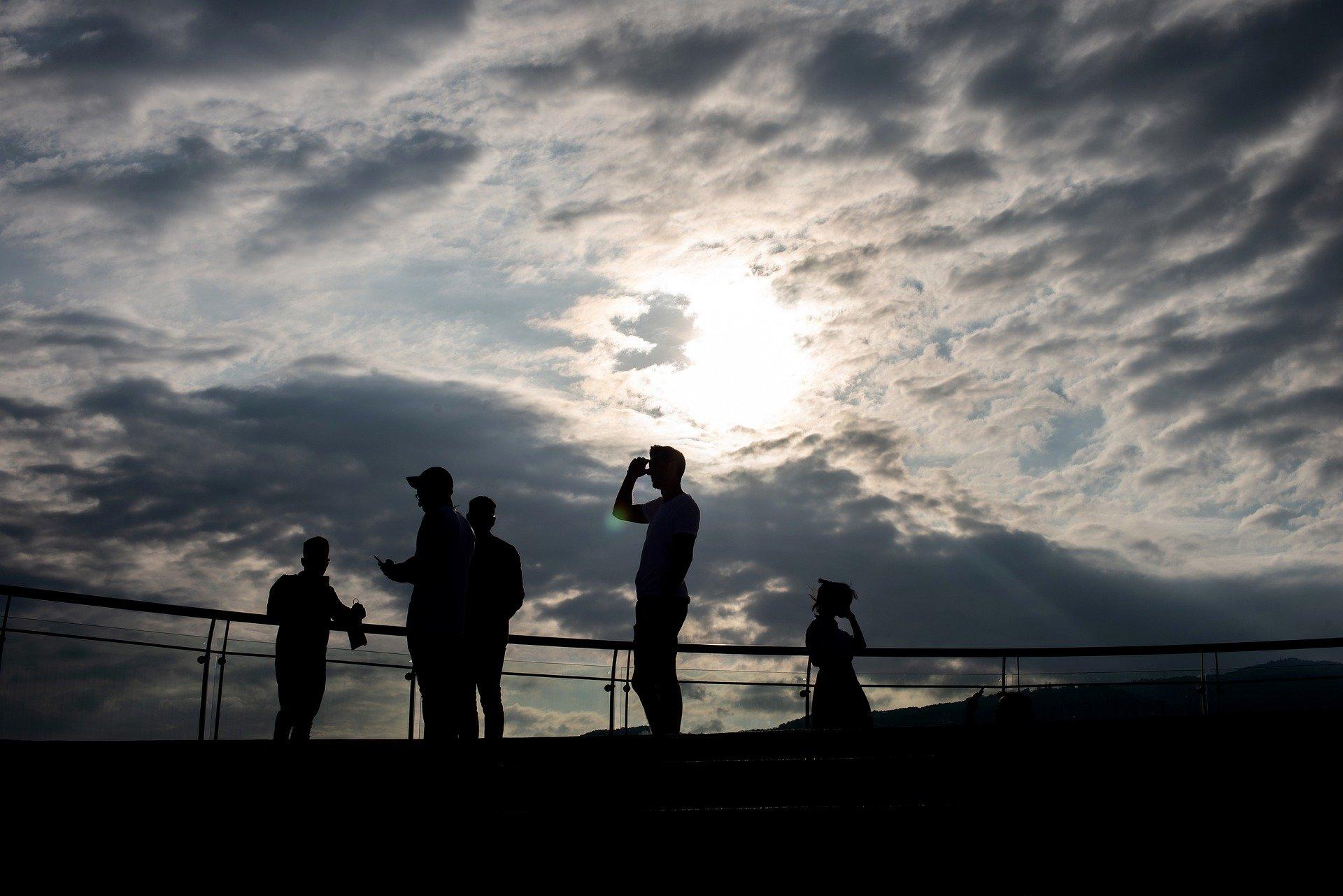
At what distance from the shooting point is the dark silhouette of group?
7.23 meters

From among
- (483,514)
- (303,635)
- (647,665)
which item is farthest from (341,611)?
(647,665)

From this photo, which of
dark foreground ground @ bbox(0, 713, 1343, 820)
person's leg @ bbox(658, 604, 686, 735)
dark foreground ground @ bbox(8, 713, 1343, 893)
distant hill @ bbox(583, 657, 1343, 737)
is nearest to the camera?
dark foreground ground @ bbox(8, 713, 1343, 893)

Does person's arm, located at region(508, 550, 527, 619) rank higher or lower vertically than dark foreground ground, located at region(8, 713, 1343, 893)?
higher

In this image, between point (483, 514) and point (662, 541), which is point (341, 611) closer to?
point (483, 514)

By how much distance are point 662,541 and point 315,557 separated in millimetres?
Answer: 2792

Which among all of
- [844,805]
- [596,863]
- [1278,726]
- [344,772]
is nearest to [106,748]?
[344,772]

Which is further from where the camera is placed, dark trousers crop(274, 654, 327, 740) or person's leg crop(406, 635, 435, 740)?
dark trousers crop(274, 654, 327, 740)

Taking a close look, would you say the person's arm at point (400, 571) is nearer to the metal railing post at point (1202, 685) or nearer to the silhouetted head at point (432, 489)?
the silhouetted head at point (432, 489)

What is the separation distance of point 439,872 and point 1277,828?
7.83 feet

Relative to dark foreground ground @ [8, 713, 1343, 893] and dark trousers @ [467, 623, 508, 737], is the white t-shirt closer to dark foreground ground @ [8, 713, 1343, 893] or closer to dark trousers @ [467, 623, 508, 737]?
dark trousers @ [467, 623, 508, 737]

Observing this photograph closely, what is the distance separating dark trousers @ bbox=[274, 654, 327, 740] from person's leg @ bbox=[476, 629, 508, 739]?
4.66 ft

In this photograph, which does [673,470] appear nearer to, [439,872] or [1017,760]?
[1017,760]

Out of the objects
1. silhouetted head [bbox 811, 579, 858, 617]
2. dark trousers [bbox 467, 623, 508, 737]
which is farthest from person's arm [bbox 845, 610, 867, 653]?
dark trousers [bbox 467, 623, 508, 737]

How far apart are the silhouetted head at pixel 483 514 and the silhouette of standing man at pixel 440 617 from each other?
1.98ft
